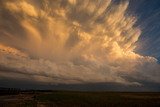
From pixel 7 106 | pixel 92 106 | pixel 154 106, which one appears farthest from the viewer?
pixel 154 106

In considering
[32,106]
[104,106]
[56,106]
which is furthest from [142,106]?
[32,106]

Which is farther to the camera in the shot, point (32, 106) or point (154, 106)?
point (154, 106)

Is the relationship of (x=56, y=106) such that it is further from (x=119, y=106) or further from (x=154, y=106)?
(x=154, y=106)

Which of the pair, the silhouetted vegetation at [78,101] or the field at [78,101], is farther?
the silhouetted vegetation at [78,101]

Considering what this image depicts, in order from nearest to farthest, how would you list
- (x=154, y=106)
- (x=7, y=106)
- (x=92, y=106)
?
(x=7, y=106)
(x=92, y=106)
(x=154, y=106)

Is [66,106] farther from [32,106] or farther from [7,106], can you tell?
[7,106]

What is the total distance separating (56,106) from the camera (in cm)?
6425

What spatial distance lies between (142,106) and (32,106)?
98.6 ft

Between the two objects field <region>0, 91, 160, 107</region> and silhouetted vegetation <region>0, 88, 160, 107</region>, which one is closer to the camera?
field <region>0, 91, 160, 107</region>

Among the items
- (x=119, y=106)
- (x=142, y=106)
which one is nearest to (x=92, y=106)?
(x=119, y=106)

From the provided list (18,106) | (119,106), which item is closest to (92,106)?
(119,106)

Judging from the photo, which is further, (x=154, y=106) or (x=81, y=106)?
(x=154, y=106)

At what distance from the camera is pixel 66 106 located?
6481 centimetres

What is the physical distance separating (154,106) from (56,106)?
27.9 meters
